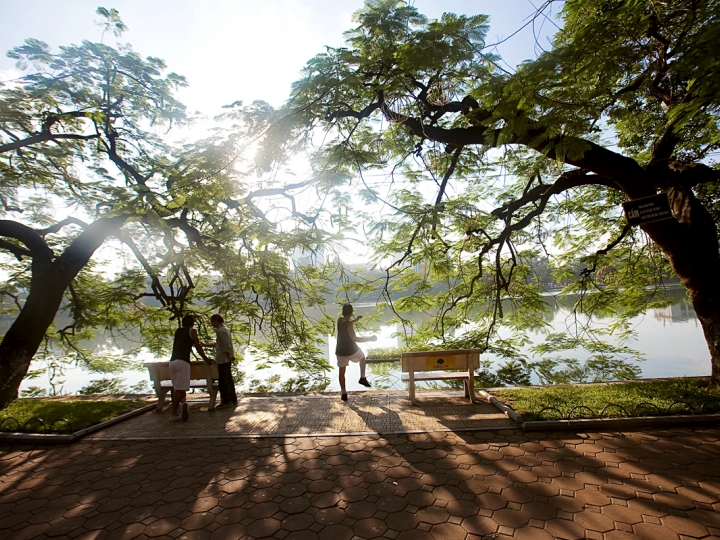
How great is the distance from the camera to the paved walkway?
2559mm

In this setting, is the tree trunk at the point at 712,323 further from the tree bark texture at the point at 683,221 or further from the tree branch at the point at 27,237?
the tree branch at the point at 27,237

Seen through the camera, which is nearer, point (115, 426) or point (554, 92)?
point (554, 92)

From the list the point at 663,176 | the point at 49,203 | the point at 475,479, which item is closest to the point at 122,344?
the point at 49,203

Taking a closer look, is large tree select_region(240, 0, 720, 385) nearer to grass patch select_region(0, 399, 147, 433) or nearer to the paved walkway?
the paved walkway

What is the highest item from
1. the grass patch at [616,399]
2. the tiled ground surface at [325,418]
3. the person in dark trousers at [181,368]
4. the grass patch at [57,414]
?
the person in dark trousers at [181,368]

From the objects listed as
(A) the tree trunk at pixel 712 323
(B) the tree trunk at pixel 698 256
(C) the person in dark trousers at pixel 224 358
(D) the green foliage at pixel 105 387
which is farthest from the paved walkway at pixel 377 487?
(D) the green foliage at pixel 105 387

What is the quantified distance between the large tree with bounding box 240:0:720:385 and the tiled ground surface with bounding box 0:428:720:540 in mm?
3236

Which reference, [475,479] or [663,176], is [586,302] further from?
[475,479]

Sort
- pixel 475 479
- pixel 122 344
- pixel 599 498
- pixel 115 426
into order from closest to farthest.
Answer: pixel 599 498 < pixel 475 479 < pixel 115 426 < pixel 122 344

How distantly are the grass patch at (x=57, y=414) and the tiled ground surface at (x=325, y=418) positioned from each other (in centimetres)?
40

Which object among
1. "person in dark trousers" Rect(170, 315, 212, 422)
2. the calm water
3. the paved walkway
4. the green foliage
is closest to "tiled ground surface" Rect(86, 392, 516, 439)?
"person in dark trousers" Rect(170, 315, 212, 422)

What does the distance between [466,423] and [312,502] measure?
2.49 metres

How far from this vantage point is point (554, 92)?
12.4ft

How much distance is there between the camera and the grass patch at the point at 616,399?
436 cm
